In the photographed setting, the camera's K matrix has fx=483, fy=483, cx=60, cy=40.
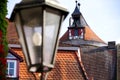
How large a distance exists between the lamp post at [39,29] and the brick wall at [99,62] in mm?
33619

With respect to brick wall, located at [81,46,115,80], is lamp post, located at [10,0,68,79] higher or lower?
higher

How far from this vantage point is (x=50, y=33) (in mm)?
4773

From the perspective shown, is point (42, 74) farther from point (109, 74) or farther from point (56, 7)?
point (109, 74)

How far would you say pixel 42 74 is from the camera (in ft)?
15.4

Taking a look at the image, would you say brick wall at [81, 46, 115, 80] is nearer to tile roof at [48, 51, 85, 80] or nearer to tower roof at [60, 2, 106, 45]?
tower roof at [60, 2, 106, 45]

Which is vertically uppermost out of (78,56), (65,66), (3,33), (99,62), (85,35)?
(3,33)

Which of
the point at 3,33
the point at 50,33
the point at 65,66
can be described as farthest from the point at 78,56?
the point at 50,33

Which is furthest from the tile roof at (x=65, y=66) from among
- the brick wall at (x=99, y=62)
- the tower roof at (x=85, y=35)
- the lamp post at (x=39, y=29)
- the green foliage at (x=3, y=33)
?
the tower roof at (x=85, y=35)

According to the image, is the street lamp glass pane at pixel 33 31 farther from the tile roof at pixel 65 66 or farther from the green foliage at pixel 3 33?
the tile roof at pixel 65 66

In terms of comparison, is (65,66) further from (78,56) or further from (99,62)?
(99,62)

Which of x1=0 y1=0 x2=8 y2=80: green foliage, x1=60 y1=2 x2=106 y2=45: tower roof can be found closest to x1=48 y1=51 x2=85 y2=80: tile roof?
x1=0 y1=0 x2=8 y2=80: green foliage

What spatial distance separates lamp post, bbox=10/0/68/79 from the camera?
4.69m

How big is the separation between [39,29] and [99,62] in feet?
128

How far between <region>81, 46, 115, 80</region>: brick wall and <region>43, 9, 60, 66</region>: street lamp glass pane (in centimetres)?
3361
